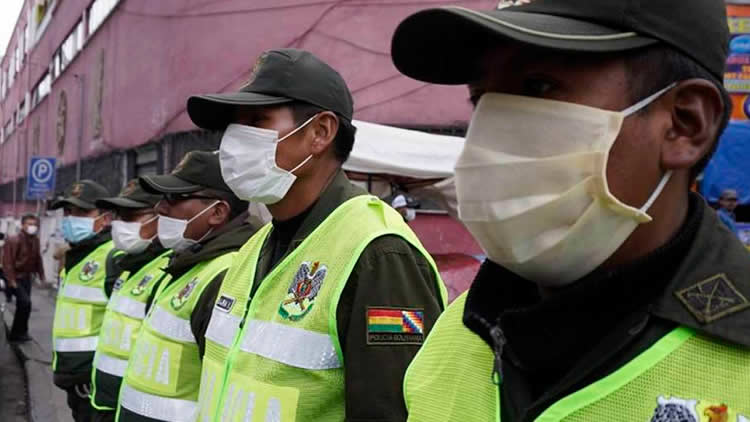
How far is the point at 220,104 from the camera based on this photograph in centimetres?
253

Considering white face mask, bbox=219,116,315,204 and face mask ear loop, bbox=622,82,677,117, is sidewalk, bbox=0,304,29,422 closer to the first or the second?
white face mask, bbox=219,116,315,204

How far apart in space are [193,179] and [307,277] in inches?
76.1

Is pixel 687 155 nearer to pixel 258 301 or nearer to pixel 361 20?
pixel 258 301

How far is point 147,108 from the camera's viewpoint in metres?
14.2

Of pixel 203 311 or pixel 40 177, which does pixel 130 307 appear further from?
pixel 40 177

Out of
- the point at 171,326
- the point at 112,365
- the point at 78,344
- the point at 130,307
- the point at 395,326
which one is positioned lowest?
the point at 78,344

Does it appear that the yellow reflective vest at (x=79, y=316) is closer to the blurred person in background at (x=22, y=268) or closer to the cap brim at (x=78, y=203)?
the cap brim at (x=78, y=203)

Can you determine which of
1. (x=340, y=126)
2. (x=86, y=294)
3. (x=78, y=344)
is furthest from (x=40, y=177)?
(x=340, y=126)

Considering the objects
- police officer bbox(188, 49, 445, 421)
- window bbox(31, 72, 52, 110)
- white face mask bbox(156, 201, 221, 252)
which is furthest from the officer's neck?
window bbox(31, 72, 52, 110)

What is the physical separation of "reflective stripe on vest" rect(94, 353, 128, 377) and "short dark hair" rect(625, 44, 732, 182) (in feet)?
11.7

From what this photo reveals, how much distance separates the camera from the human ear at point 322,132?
2.55m

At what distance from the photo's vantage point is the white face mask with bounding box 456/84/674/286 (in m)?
1.21

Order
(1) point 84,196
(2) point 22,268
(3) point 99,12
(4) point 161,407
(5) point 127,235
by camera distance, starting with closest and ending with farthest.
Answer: (4) point 161,407 < (5) point 127,235 < (1) point 84,196 < (2) point 22,268 < (3) point 99,12

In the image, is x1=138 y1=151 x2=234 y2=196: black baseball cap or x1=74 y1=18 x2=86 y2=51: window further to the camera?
x1=74 y1=18 x2=86 y2=51: window
